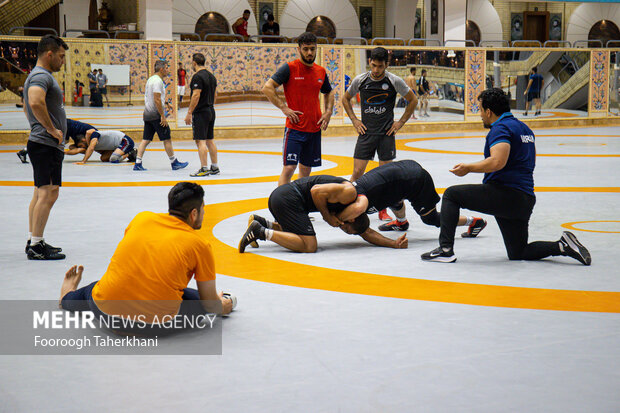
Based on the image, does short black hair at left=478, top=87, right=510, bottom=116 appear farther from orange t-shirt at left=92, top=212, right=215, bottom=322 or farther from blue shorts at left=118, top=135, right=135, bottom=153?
blue shorts at left=118, top=135, right=135, bottom=153

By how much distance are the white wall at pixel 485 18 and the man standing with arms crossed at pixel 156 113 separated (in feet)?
94.2

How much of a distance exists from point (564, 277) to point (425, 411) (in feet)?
8.38

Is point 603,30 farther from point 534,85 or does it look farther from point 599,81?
point 534,85

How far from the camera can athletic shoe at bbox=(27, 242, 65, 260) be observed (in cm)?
552

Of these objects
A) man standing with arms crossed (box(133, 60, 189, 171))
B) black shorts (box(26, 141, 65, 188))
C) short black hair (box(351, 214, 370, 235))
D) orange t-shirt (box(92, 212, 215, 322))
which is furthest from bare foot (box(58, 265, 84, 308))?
man standing with arms crossed (box(133, 60, 189, 171))

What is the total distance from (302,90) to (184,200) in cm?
389

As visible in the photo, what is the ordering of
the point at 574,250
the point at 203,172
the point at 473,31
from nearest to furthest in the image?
the point at 574,250 → the point at 203,172 → the point at 473,31

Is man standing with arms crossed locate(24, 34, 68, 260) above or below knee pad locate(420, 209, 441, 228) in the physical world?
above

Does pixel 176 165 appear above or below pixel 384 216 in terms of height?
above

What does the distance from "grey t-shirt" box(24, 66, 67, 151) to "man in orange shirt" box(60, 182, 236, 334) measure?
213 centimetres

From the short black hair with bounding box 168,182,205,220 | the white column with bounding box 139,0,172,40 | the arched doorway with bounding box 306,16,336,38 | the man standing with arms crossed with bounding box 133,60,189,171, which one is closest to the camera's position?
the short black hair with bounding box 168,182,205,220

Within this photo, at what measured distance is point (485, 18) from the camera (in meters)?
37.1

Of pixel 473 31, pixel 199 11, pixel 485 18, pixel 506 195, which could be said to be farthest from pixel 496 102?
pixel 485 18

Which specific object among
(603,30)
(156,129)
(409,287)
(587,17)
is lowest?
(409,287)
